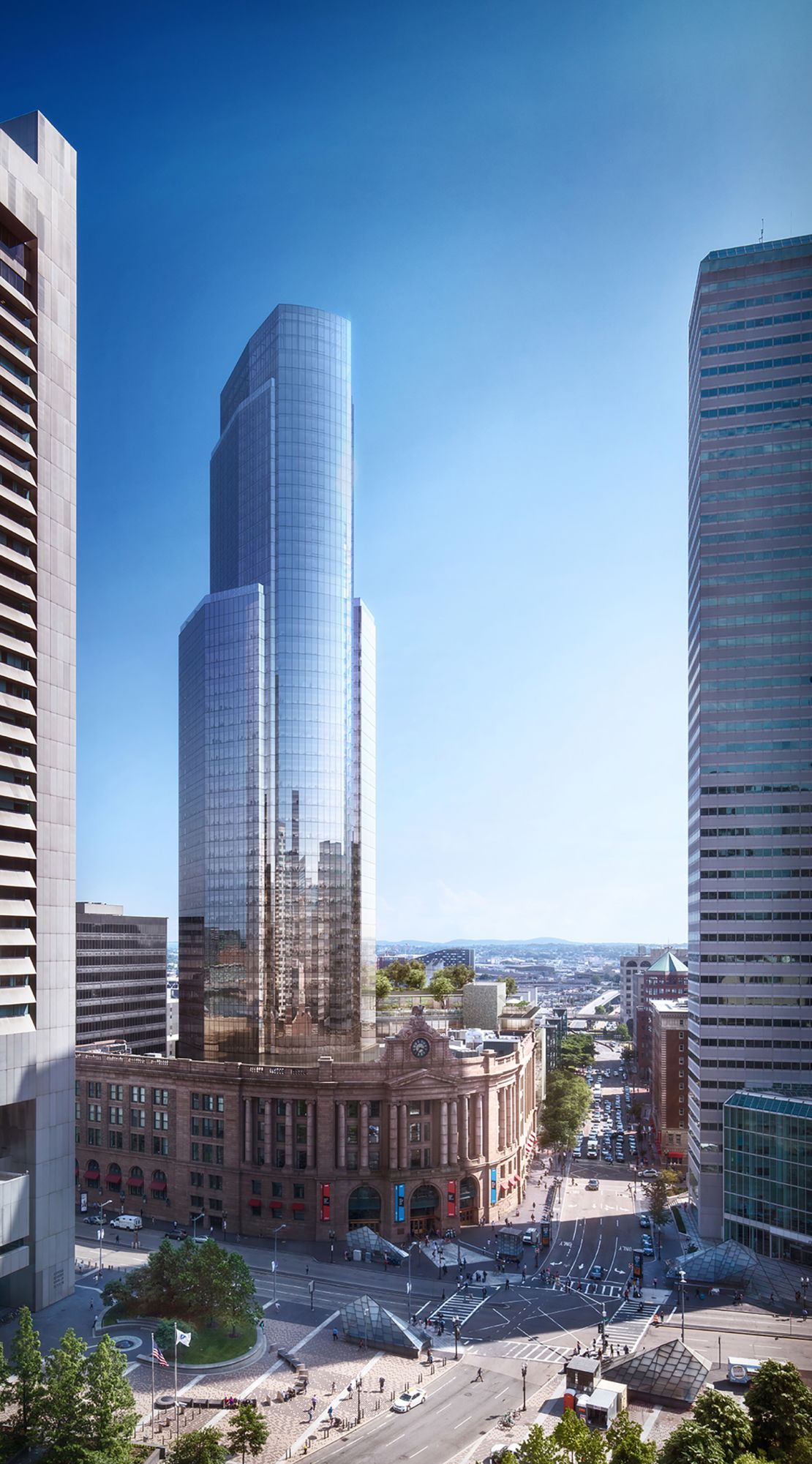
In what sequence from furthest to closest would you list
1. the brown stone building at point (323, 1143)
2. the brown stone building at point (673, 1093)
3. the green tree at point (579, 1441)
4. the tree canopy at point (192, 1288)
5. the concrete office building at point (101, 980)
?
the concrete office building at point (101, 980), the brown stone building at point (673, 1093), the brown stone building at point (323, 1143), the tree canopy at point (192, 1288), the green tree at point (579, 1441)

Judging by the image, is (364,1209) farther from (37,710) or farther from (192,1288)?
(37,710)

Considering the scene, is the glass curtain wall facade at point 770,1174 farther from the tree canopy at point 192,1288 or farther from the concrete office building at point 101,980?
the concrete office building at point 101,980

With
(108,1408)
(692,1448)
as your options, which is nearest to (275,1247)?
(108,1408)

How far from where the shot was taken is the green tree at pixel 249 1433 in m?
67.2

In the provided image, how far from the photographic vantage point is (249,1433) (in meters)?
67.4

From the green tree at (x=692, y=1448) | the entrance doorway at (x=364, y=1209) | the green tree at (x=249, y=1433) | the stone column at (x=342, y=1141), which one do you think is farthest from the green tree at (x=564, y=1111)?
the green tree at (x=692, y=1448)

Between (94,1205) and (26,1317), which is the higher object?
(26,1317)

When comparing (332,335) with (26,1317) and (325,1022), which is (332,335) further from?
(26,1317)

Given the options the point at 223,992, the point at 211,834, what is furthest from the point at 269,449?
the point at 223,992

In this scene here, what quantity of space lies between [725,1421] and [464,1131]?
66.7 meters

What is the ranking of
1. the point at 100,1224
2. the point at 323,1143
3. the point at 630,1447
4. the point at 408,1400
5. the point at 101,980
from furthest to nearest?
the point at 101,980 → the point at 100,1224 → the point at 323,1143 → the point at 408,1400 → the point at 630,1447

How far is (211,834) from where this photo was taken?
180375 mm

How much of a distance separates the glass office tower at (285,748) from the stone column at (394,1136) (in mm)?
53212

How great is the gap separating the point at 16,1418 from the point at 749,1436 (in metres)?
45.2
